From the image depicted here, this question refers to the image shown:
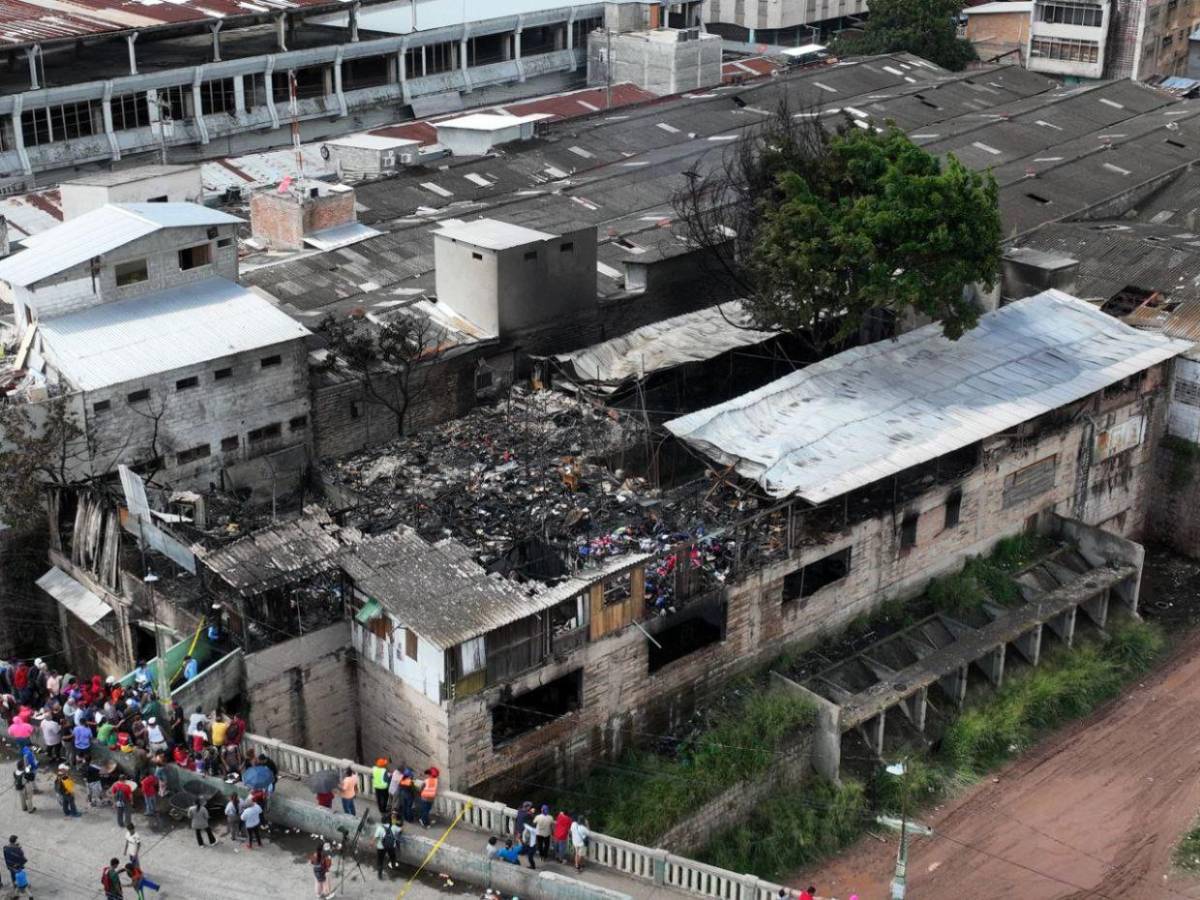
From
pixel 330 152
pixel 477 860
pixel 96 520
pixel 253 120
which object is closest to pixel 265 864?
pixel 477 860

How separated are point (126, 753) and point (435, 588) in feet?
22.2

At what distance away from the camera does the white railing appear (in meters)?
28.6

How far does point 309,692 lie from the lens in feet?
110

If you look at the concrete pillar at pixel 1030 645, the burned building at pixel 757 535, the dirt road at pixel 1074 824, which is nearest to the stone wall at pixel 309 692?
the burned building at pixel 757 535

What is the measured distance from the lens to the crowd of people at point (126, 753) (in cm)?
2922

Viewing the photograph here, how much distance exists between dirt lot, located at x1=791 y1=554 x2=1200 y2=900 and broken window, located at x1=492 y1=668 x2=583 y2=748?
6499mm

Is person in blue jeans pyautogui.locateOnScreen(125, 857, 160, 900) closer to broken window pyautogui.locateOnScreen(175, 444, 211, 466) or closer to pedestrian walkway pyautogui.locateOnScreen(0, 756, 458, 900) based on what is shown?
pedestrian walkway pyautogui.locateOnScreen(0, 756, 458, 900)

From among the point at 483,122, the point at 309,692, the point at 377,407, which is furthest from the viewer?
the point at 483,122

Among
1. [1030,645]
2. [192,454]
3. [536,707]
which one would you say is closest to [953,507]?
[1030,645]

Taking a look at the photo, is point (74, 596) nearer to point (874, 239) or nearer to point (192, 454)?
point (192, 454)

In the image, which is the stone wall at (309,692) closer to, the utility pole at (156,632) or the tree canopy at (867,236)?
the utility pole at (156,632)

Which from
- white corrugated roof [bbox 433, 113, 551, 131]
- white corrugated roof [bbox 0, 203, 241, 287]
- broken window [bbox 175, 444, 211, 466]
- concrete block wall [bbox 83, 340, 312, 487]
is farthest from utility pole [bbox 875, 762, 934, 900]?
white corrugated roof [bbox 433, 113, 551, 131]

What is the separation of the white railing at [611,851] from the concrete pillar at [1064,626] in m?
15.8

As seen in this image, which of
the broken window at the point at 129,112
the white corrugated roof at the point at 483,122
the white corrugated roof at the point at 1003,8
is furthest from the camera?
the white corrugated roof at the point at 1003,8
